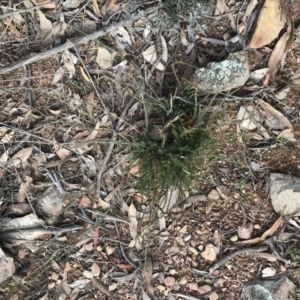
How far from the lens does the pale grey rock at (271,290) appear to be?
2195 millimetres

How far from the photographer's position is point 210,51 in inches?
88.9

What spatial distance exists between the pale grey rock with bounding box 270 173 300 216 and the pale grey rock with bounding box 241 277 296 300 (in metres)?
0.30

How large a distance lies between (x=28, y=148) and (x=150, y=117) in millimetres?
573

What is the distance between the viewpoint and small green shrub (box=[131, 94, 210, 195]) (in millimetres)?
2137

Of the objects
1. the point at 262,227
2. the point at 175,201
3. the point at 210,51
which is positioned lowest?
the point at 262,227

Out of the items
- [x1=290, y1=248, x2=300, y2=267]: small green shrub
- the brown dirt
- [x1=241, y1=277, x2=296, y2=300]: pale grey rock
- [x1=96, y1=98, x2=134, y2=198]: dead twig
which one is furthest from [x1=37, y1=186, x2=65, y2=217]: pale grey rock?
[x1=290, y1=248, x2=300, y2=267]: small green shrub

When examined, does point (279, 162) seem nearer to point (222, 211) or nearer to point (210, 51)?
point (222, 211)

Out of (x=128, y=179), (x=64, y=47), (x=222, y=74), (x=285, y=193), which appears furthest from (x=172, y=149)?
(x=64, y=47)

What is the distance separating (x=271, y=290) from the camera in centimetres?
220

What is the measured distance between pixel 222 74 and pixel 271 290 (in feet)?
3.13

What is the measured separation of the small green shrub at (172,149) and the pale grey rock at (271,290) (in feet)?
1.76

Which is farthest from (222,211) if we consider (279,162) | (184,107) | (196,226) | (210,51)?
(210,51)

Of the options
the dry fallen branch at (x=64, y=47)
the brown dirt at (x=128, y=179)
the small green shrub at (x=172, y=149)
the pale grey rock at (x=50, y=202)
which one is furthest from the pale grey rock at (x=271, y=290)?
A: the dry fallen branch at (x=64, y=47)

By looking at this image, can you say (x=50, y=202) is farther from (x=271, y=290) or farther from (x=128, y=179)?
(x=271, y=290)
